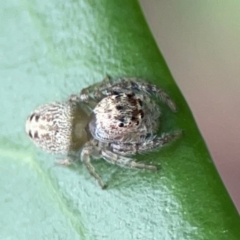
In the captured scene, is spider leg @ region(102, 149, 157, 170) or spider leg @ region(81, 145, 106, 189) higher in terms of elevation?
spider leg @ region(102, 149, 157, 170)

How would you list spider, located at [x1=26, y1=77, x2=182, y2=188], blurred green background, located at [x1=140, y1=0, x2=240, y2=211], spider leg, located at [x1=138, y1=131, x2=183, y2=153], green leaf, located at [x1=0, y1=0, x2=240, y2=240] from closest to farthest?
green leaf, located at [x1=0, y1=0, x2=240, y2=240] < spider leg, located at [x1=138, y1=131, x2=183, y2=153] < spider, located at [x1=26, y1=77, x2=182, y2=188] < blurred green background, located at [x1=140, y1=0, x2=240, y2=211]

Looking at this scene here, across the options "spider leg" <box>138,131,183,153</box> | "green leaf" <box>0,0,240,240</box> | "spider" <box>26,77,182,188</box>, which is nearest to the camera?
"green leaf" <box>0,0,240,240</box>

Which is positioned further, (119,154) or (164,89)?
(119,154)

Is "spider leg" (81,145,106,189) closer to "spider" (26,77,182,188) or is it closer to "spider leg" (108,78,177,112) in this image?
"spider" (26,77,182,188)

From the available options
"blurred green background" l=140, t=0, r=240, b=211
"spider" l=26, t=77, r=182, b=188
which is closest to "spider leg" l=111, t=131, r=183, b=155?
"spider" l=26, t=77, r=182, b=188

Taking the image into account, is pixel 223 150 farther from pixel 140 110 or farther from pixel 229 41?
pixel 140 110

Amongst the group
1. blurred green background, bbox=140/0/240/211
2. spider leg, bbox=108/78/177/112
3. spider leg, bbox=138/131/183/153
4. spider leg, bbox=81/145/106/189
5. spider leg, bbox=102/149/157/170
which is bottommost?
A: blurred green background, bbox=140/0/240/211

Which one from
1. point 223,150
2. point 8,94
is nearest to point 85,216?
point 8,94
